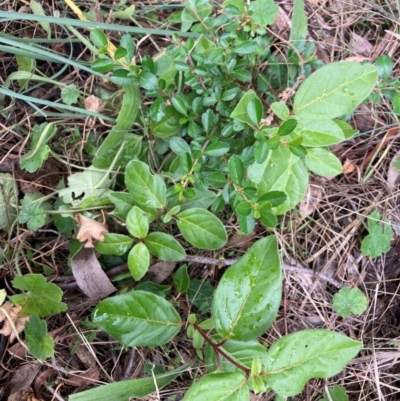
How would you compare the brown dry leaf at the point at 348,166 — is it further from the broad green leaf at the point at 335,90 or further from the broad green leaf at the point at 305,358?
the broad green leaf at the point at 305,358

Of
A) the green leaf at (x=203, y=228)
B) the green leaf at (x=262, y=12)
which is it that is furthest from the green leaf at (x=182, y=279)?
the green leaf at (x=262, y=12)

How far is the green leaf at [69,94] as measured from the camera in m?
1.50

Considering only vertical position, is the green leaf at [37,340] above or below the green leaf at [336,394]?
above

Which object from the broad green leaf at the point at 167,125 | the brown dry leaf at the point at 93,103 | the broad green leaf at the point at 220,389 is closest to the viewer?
the broad green leaf at the point at 220,389

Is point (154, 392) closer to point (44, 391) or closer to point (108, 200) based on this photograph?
point (44, 391)

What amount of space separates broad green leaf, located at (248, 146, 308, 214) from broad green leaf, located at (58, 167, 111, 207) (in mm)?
461

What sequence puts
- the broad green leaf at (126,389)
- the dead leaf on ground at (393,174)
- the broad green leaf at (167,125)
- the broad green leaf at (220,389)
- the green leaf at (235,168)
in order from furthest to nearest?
the dead leaf on ground at (393,174) < the broad green leaf at (167,125) < the broad green leaf at (126,389) < the green leaf at (235,168) < the broad green leaf at (220,389)

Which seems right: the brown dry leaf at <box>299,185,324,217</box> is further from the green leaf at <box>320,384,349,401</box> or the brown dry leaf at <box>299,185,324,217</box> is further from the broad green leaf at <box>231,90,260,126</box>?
the green leaf at <box>320,384,349,401</box>

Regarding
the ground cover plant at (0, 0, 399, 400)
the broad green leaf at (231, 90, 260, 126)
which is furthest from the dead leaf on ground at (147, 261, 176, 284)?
the broad green leaf at (231, 90, 260, 126)

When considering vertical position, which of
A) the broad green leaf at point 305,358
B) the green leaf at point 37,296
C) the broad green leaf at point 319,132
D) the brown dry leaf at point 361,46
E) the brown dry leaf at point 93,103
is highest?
the brown dry leaf at point 361,46

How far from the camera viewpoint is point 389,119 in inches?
63.4

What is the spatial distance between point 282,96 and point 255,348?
699 millimetres

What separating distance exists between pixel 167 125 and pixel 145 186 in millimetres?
211

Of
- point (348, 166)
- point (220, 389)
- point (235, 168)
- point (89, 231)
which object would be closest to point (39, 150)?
point (89, 231)
